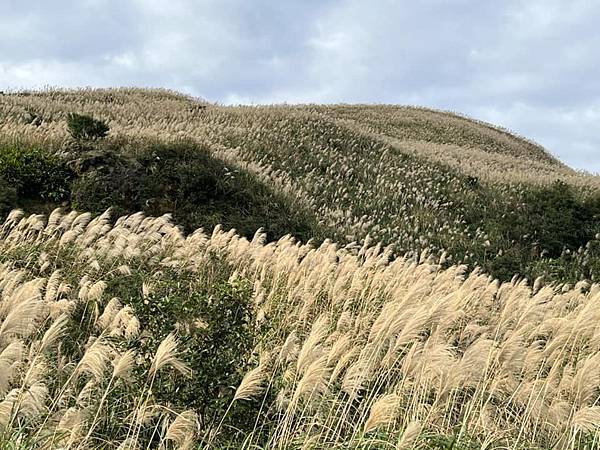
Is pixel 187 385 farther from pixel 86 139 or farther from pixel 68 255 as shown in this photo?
pixel 86 139

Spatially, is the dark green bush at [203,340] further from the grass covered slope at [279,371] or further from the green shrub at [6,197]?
the green shrub at [6,197]

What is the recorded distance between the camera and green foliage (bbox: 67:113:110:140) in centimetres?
1476

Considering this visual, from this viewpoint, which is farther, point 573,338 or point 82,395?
point 573,338

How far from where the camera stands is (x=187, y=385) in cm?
418

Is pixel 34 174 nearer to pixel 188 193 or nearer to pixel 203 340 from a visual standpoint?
pixel 188 193

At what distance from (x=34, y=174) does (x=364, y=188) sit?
40.4 ft

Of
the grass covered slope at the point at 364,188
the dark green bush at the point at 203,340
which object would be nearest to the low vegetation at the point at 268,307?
the dark green bush at the point at 203,340

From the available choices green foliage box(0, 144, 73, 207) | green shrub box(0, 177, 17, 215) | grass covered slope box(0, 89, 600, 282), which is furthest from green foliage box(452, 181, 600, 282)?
green shrub box(0, 177, 17, 215)

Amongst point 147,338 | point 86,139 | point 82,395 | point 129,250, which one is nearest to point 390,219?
point 86,139

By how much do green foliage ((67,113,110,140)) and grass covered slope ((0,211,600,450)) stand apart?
26.3 feet

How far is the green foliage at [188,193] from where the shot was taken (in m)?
12.6

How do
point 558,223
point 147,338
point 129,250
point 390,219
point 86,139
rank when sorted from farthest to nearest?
point 558,223 < point 390,219 < point 86,139 < point 129,250 < point 147,338

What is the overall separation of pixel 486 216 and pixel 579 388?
59.0 feet

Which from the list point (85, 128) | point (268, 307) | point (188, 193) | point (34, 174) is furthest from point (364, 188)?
point (268, 307)
